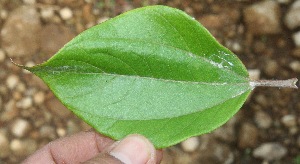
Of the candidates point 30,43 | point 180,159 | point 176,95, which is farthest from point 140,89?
point 30,43

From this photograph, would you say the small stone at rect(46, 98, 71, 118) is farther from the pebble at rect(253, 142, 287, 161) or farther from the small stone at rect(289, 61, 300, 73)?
the small stone at rect(289, 61, 300, 73)

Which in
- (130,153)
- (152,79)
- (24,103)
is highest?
(152,79)

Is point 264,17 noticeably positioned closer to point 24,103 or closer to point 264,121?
Answer: point 264,121

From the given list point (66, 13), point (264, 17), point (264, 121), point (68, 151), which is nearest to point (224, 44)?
point (264, 17)

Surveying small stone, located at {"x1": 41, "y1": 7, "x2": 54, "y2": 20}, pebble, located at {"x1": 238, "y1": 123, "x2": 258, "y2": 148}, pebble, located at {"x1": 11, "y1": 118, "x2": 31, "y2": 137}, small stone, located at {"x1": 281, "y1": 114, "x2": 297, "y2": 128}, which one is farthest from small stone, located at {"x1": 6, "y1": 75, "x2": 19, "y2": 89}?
small stone, located at {"x1": 281, "y1": 114, "x2": 297, "y2": 128}

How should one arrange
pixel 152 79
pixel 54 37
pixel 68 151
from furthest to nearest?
pixel 54 37 < pixel 68 151 < pixel 152 79

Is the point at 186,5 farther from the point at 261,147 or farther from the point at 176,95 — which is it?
the point at 176,95
